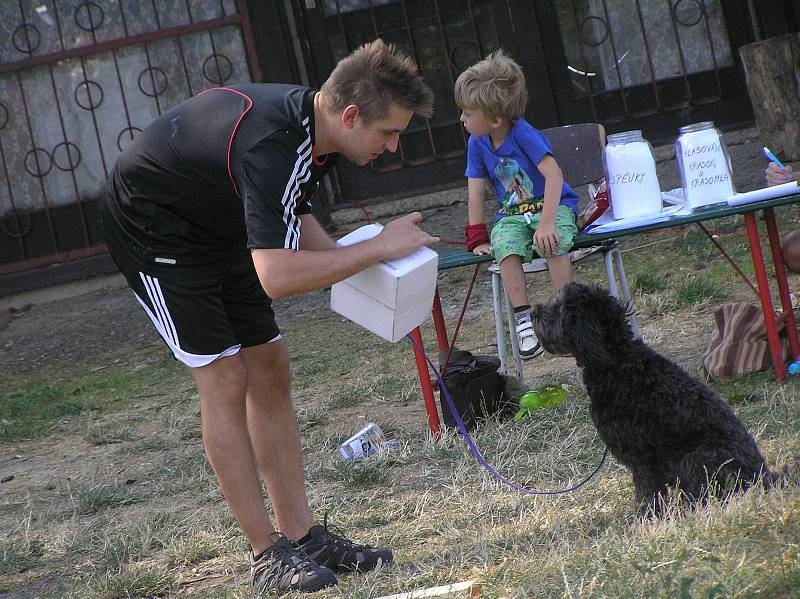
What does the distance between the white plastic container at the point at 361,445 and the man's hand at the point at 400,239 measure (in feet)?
5.33

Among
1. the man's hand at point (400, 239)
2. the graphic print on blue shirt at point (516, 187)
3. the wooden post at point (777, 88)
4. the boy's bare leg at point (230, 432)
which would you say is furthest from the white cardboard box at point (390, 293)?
the wooden post at point (777, 88)

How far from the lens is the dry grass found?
266 cm

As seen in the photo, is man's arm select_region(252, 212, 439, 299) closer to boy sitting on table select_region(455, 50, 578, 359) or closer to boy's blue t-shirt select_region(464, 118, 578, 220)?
boy sitting on table select_region(455, 50, 578, 359)

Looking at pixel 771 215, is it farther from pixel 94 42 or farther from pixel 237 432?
pixel 94 42

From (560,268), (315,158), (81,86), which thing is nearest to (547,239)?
(560,268)

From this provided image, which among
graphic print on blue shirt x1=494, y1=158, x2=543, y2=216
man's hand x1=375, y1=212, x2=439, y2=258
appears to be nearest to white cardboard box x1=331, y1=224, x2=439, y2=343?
man's hand x1=375, y1=212, x2=439, y2=258

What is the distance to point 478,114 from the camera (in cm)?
474

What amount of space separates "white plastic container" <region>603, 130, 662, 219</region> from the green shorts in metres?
0.28

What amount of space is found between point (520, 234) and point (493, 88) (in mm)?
661

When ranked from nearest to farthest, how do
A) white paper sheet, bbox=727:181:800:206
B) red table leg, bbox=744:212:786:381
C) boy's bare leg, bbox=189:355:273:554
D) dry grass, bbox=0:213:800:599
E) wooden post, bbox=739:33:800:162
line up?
1. dry grass, bbox=0:213:800:599
2. boy's bare leg, bbox=189:355:273:554
3. white paper sheet, bbox=727:181:800:206
4. red table leg, bbox=744:212:786:381
5. wooden post, bbox=739:33:800:162

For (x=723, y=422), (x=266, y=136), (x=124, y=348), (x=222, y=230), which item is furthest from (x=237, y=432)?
(x=124, y=348)

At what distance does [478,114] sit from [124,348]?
4.04m

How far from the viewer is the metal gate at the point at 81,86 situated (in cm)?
872

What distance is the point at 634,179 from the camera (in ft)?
14.5
